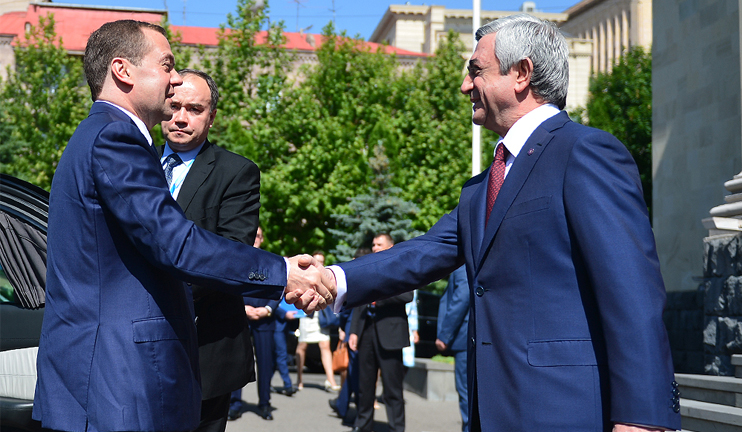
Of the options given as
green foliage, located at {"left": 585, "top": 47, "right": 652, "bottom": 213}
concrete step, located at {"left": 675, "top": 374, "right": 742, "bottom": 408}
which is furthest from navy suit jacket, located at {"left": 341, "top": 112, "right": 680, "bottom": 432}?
green foliage, located at {"left": 585, "top": 47, "right": 652, "bottom": 213}

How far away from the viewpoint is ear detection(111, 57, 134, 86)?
113 inches

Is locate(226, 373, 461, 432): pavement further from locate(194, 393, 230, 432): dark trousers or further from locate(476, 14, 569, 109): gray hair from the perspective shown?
locate(476, 14, 569, 109): gray hair

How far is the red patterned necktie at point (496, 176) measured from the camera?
282cm

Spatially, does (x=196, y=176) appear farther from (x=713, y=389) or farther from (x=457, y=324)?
(x=713, y=389)

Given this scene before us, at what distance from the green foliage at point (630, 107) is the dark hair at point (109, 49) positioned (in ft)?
108

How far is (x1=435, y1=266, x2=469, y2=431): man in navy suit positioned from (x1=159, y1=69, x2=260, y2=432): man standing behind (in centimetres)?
454

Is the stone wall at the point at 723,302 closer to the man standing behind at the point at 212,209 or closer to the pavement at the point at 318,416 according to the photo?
the pavement at the point at 318,416

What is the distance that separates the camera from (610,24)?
208 ft

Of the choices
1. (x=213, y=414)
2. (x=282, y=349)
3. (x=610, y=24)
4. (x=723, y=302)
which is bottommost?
(x=282, y=349)

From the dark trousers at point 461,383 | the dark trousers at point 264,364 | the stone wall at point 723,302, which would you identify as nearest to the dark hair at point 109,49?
the dark trousers at point 461,383

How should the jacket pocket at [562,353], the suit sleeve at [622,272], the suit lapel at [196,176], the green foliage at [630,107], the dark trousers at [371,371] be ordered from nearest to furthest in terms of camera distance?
the suit sleeve at [622,272], the jacket pocket at [562,353], the suit lapel at [196,176], the dark trousers at [371,371], the green foliage at [630,107]

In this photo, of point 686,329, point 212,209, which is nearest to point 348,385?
point 686,329

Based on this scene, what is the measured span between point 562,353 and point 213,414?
75.5 inches

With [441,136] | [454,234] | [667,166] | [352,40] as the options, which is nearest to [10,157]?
[352,40]
